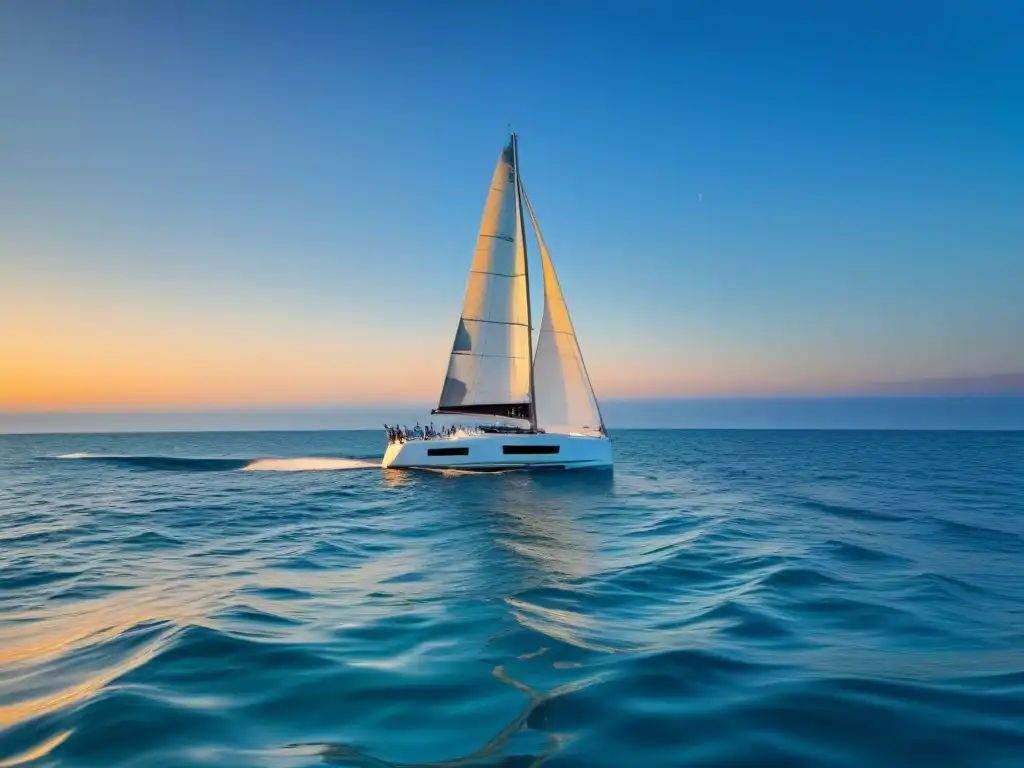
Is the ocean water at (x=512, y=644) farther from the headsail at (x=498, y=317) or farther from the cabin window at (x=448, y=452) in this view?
the headsail at (x=498, y=317)

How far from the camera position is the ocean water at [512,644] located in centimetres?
496

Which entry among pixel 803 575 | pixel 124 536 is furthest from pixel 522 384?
pixel 803 575

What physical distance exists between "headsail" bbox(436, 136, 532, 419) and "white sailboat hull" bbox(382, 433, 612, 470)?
11.8 feet

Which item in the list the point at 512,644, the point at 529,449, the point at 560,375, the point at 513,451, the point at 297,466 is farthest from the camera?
the point at 297,466

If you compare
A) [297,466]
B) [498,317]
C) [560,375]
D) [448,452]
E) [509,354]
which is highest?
[498,317]

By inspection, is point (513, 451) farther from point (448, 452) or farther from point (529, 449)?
point (448, 452)

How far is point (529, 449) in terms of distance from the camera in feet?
112

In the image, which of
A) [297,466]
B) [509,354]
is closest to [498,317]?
[509,354]

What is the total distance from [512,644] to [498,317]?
1214 inches

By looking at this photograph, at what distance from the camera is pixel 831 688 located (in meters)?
5.99

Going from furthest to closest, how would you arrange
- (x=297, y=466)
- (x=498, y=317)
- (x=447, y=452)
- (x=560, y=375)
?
1. (x=297, y=466)
2. (x=498, y=317)
3. (x=560, y=375)
4. (x=447, y=452)

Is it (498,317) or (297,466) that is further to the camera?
(297,466)

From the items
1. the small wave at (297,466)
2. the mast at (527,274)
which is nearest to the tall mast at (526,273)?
the mast at (527,274)

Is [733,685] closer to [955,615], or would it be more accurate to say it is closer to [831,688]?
[831,688]
